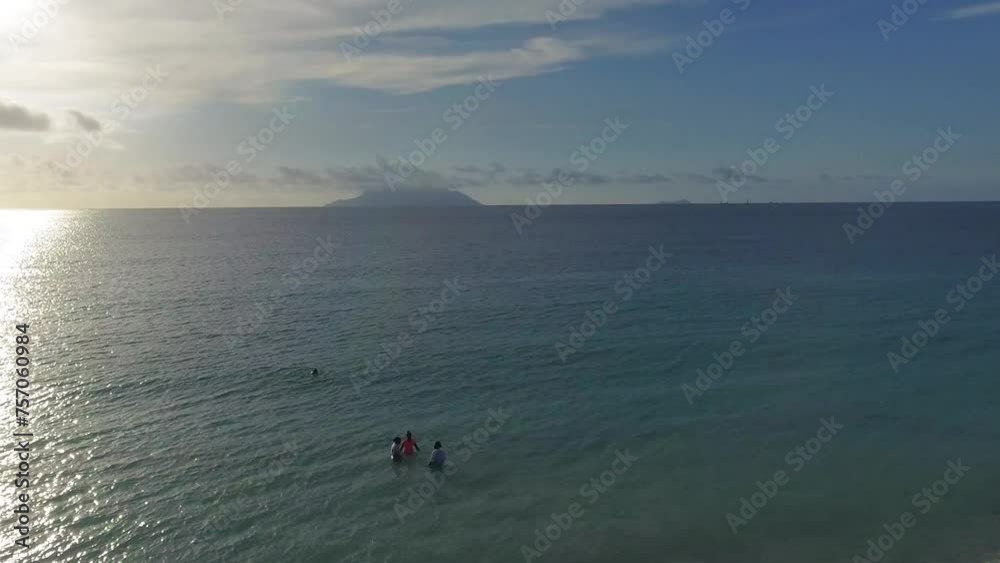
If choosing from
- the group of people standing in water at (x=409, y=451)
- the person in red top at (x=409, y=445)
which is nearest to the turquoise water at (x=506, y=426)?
the group of people standing in water at (x=409, y=451)

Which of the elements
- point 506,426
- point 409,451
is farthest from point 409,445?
point 506,426

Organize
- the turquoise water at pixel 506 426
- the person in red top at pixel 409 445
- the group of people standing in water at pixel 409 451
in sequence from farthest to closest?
the person in red top at pixel 409 445, the group of people standing in water at pixel 409 451, the turquoise water at pixel 506 426

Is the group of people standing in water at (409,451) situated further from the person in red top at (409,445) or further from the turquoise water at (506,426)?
the turquoise water at (506,426)

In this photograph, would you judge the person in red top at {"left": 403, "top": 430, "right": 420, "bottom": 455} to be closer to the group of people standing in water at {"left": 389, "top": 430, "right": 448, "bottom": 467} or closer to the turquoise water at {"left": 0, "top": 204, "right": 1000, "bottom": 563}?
the group of people standing in water at {"left": 389, "top": 430, "right": 448, "bottom": 467}

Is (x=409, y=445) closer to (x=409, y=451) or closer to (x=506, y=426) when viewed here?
(x=409, y=451)

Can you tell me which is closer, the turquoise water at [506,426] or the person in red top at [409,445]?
the turquoise water at [506,426]
